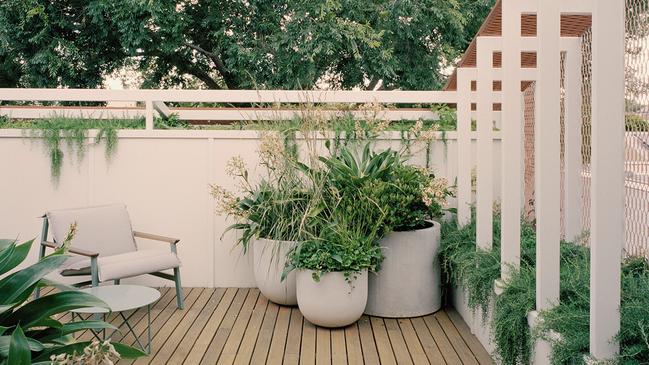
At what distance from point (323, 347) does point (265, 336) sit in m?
0.44

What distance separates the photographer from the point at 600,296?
7.13 feet

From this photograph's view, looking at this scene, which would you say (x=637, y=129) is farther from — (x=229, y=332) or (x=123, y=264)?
(x=123, y=264)

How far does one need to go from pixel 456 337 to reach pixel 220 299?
6.48 feet

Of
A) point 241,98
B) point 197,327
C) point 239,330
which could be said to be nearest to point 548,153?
point 239,330

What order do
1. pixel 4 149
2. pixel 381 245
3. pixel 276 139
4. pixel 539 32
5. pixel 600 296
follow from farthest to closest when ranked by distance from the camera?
pixel 4 149
pixel 276 139
pixel 381 245
pixel 539 32
pixel 600 296

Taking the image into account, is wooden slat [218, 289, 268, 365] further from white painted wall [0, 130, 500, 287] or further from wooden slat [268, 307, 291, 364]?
white painted wall [0, 130, 500, 287]

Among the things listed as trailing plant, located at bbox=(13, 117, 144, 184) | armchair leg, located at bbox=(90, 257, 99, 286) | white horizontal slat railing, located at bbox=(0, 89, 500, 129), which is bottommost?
armchair leg, located at bbox=(90, 257, 99, 286)

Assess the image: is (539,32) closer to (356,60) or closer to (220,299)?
(220,299)

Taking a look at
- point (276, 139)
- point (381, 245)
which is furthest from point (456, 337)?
point (276, 139)

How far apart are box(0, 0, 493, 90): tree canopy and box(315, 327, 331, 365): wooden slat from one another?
263 inches

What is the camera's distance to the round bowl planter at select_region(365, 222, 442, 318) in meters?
4.45

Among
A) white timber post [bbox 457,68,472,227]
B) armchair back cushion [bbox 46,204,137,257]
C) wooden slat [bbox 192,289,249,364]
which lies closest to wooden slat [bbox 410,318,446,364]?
white timber post [bbox 457,68,472,227]

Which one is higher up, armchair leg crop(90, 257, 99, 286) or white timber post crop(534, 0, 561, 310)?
white timber post crop(534, 0, 561, 310)

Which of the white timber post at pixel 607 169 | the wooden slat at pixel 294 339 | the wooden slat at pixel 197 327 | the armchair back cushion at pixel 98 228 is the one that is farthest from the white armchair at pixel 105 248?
the white timber post at pixel 607 169
